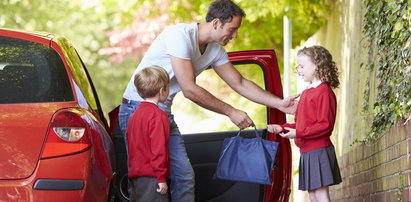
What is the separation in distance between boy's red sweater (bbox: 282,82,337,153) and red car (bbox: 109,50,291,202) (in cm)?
50

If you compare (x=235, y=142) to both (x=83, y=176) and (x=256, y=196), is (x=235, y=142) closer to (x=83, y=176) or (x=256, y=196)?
(x=256, y=196)

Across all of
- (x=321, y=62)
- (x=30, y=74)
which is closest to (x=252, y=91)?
(x=321, y=62)

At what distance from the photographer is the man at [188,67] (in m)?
5.75

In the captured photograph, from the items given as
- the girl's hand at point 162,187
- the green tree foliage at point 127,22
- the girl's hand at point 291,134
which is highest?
the green tree foliage at point 127,22

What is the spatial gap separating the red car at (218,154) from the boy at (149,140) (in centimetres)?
92

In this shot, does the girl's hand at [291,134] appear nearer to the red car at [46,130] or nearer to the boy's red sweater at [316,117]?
the boy's red sweater at [316,117]

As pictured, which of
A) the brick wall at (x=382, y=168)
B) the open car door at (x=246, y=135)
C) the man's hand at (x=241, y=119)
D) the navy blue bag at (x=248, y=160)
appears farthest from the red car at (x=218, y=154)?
the brick wall at (x=382, y=168)

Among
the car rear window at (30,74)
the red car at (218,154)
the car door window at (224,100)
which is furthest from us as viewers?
the car door window at (224,100)

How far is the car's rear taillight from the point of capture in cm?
460

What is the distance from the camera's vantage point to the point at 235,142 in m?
6.13

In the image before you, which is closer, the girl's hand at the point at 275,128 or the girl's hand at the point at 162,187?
the girl's hand at the point at 162,187

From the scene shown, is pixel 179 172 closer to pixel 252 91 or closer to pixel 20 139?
pixel 252 91

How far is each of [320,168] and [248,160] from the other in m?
0.53

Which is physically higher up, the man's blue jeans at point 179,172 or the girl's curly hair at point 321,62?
the girl's curly hair at point 321,62
